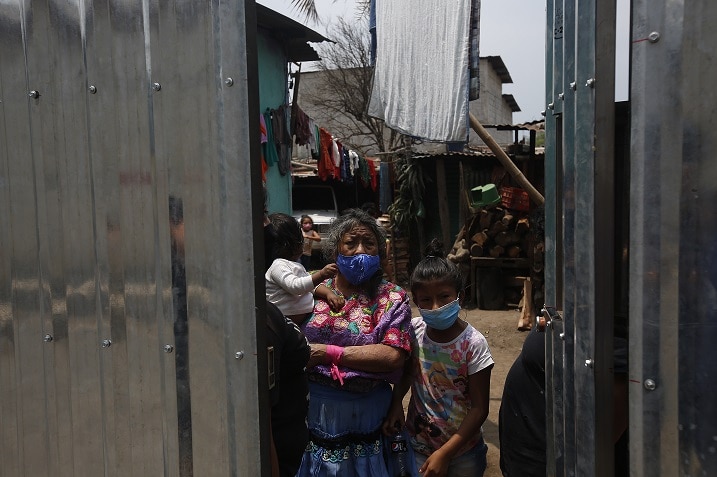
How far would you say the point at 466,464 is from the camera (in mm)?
2535

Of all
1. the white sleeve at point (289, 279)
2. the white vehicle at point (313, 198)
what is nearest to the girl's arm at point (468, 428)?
the white sleeve at point (289, 279)

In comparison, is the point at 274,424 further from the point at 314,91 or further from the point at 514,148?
the point at 314,91

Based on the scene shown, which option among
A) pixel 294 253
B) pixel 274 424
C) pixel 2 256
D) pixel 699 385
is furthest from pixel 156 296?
pixel 294 253

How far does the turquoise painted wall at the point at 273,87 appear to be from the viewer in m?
9.51

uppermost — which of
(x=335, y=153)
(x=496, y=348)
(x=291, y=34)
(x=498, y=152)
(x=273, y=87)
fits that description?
(x=291, y=34)

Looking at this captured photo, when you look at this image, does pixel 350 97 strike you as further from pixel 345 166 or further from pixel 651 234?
pixel 651 234

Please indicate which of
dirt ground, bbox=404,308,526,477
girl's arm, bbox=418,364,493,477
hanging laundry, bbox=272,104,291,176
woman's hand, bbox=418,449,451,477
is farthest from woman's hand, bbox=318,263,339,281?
hanging laundry, bbox=272,104,291,176

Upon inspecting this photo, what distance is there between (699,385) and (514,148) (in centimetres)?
1011

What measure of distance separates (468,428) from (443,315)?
0.48 metres

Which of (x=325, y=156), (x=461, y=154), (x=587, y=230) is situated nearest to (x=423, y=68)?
(x=587, y=230)

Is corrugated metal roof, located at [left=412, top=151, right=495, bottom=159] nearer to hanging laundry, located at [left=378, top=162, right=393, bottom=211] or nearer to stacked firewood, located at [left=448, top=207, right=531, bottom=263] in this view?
stacked firewood, located at [left=448, top=207, right=531, bottom=263]

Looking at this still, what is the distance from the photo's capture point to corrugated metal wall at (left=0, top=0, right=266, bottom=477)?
4.44 ft

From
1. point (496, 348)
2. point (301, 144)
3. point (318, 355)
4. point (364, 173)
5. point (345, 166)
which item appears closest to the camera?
point (318, 355)

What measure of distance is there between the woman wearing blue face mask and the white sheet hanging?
9.99ft
